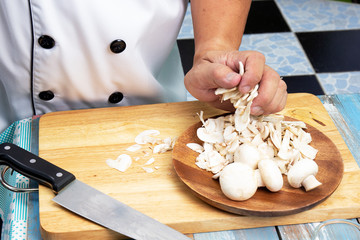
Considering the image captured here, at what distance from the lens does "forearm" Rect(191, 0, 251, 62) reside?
1089 millimetres

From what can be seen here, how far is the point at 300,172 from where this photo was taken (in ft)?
2.72

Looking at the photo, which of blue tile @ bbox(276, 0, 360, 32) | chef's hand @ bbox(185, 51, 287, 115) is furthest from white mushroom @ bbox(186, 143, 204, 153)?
blue tile @ bbox(276, 0, 360, 32)

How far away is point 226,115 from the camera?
3.33 ft

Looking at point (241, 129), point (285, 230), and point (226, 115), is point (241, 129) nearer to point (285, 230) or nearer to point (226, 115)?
point (226, 115)

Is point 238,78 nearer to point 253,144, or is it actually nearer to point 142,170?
point 253,144

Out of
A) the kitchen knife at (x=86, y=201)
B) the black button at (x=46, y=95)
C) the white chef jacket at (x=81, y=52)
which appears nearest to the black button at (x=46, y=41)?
the white chef jacket at (x=81, y=52)

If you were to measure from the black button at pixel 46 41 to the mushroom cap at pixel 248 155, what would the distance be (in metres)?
0.48

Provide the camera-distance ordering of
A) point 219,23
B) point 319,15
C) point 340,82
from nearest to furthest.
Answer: point 219,23 → point 340,82 → point 319,15

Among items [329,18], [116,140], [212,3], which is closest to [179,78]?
[212,3]

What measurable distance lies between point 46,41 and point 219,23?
395 millimetres

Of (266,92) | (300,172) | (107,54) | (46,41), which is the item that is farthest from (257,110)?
(46,41)

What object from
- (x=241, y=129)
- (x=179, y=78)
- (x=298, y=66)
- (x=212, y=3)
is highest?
(x=212, y=3)

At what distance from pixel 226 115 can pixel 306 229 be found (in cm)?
30

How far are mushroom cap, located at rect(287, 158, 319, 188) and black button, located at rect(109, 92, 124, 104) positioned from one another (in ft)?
1.61
